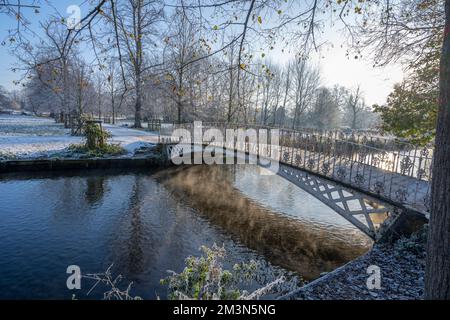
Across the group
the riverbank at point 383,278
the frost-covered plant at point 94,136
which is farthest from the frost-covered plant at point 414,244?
the frost-covered plant at point 94,136

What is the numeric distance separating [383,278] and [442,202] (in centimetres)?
277

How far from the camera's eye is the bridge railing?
6570 millimetres

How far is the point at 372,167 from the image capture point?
8.95m

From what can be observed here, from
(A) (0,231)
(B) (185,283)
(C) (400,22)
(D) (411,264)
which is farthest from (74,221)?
(C) (400,22)

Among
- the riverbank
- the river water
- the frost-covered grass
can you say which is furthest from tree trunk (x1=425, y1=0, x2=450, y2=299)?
the frost-covered grass

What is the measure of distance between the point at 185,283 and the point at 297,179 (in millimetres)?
6682

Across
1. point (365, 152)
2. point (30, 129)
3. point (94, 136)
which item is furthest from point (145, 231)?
point (30, 129)

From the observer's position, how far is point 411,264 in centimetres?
497

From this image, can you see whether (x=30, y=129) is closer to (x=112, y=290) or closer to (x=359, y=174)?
(x=112, y=290)

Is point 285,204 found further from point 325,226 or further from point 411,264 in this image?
point 411,264

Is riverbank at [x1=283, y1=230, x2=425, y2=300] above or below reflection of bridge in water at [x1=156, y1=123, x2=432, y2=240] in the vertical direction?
below

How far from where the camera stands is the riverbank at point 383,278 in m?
4.09

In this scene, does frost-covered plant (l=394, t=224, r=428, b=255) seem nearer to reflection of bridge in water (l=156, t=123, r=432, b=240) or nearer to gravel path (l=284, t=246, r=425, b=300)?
gravel path (l=284, t=246, r=425, b=300)

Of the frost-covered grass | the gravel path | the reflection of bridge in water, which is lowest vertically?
the gravel path
